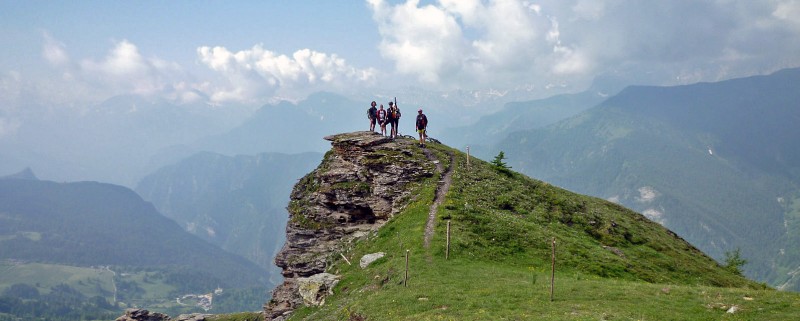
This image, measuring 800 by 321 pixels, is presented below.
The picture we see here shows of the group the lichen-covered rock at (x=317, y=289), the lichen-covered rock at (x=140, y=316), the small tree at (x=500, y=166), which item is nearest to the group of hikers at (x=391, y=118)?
the small tree at (x=500, y=166)

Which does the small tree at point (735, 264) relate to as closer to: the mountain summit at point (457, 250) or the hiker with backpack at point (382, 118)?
the mountain summit at point (457, 250)

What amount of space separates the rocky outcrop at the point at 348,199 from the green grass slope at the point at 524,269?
4.00m

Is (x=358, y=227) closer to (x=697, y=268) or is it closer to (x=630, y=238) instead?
(x=630, y=238)

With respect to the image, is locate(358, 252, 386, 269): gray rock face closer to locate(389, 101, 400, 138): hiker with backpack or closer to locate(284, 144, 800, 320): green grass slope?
locate(284, 144, 800, 320): green grass slope

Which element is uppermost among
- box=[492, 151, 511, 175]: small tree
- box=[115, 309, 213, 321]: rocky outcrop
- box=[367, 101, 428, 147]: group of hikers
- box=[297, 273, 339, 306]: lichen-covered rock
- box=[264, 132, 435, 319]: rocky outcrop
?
box=[367, 101, 428, 147]: group of hikers

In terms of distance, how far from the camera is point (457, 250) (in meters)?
35.2

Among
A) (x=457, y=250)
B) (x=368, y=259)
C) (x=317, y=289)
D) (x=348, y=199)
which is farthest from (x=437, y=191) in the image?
(x=317, y=289)

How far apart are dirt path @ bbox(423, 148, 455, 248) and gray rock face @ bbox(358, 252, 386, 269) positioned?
453 centimetres

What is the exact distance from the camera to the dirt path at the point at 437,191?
38900 mm

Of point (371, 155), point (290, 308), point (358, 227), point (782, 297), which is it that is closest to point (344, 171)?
point (371, 155)

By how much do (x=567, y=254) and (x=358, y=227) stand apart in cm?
2546

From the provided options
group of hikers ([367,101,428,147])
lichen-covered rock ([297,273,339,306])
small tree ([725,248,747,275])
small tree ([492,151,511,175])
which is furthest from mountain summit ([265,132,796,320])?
small tree ([725,248,747,275])

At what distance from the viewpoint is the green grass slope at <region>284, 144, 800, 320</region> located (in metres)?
22.8

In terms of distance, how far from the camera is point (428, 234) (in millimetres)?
38438
